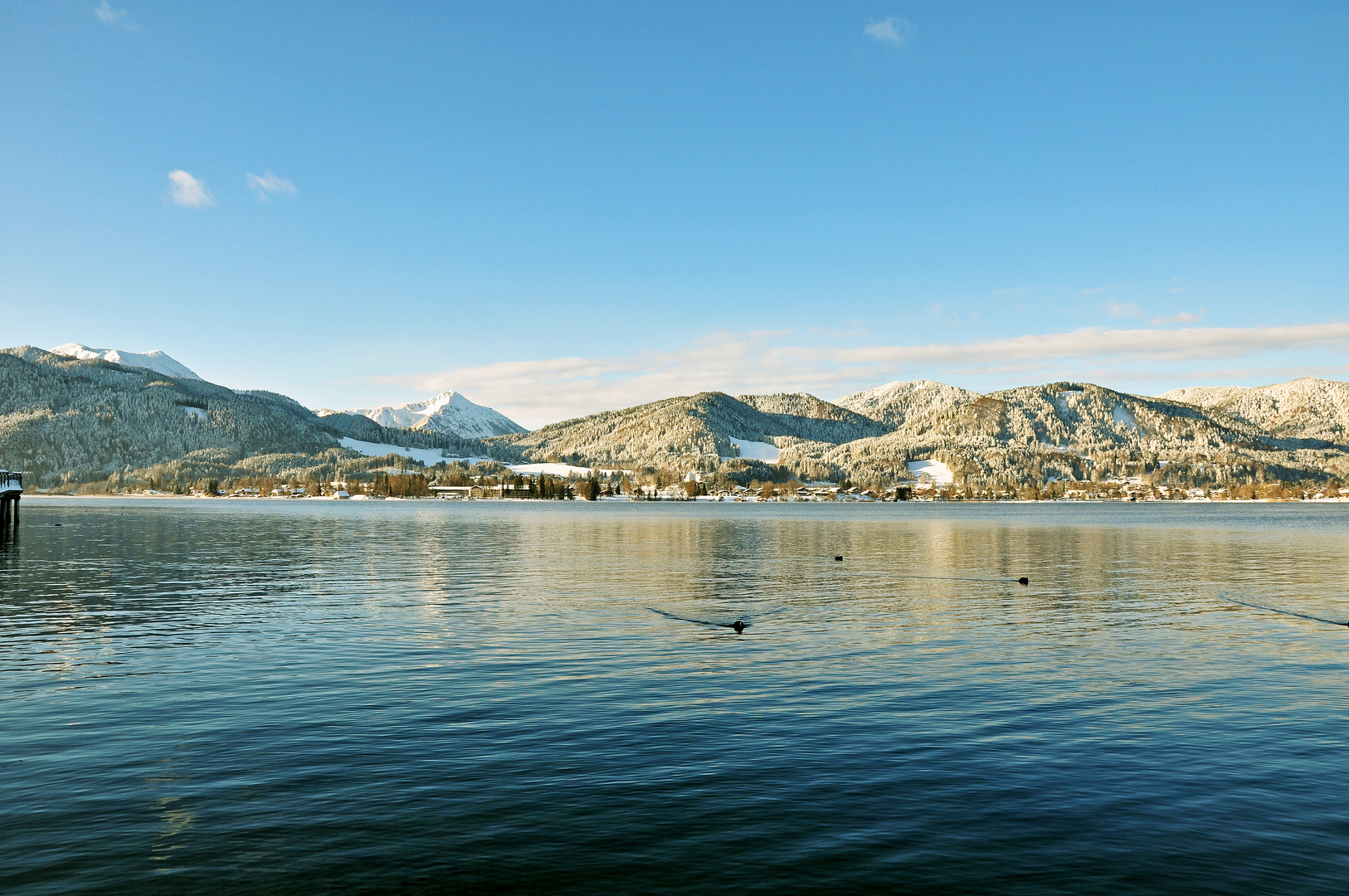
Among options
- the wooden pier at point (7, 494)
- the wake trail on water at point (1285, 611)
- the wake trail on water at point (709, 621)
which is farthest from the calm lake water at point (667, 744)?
the wooden pier at point (7, 494)

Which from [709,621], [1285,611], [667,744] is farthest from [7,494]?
[1285,611]

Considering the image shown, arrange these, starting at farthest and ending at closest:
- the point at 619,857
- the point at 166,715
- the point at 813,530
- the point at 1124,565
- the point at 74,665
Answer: the point at 813,530 → the point at 1124,565 → the point at 74,665 → the point at 166,715 → the point at 619,857

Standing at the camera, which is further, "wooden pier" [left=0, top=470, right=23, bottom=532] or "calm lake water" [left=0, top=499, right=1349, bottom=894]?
"wooden pier" [left=0, top=470, right=23, bottom=532]

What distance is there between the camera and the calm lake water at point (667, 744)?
1817 centimetres

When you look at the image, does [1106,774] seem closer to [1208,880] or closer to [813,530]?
[1208,880]

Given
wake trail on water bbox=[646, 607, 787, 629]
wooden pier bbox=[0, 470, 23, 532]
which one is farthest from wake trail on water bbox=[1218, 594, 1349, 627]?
wooden pier bbox=[0, 470, 23, 532]

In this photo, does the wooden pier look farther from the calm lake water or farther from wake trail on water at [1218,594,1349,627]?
wake trail on water at [1218,594,1349,627]

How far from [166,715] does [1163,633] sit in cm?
4727

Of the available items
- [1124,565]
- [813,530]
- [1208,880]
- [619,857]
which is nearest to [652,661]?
[619,857]

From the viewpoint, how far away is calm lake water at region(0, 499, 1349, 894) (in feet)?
59.6

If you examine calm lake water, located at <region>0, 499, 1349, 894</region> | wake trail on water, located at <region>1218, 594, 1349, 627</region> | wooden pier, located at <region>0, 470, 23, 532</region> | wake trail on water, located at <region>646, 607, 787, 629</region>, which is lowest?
wake trail on water, located at <region>1218, 594, 1349, 627</region>

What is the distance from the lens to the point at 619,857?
18.3 m

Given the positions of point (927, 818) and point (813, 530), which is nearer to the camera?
point (927, 818)

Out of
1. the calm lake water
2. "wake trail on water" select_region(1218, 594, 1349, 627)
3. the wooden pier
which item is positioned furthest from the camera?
the wooden pier
